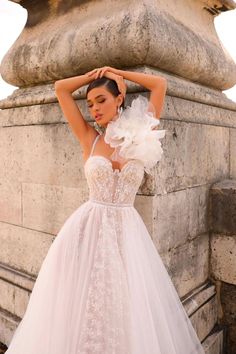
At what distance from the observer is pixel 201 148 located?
9.87 ft

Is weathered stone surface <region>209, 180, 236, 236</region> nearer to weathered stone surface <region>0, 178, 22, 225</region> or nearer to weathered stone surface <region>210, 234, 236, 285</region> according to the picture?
weathered stone surface <region>210, 234, 236, 285</region>

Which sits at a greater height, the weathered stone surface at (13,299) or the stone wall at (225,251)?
the stone wall at (225,251)

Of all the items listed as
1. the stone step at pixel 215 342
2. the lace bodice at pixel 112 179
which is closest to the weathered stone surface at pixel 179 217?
the lace bodice at pixel 112 179

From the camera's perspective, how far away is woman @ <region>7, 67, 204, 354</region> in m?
1.96

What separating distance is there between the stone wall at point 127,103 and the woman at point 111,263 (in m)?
0.27

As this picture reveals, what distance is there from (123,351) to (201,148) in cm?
174

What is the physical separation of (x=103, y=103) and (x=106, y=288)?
3.53 ft

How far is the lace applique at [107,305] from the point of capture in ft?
6.33

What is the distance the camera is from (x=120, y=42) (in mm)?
2395

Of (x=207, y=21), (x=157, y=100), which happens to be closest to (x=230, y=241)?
(x=157, y=100)

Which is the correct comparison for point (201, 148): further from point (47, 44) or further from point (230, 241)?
point (47, 44)

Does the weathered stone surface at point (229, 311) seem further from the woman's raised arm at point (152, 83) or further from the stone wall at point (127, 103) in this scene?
the woman's raised arm at point (152, 83)

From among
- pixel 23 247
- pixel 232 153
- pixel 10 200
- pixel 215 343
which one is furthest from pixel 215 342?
pixel 10 200

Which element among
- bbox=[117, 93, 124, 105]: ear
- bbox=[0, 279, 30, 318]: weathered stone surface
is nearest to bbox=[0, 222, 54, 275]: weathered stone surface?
bbox=[0, 279, 30, 318]: weathered stone surface
